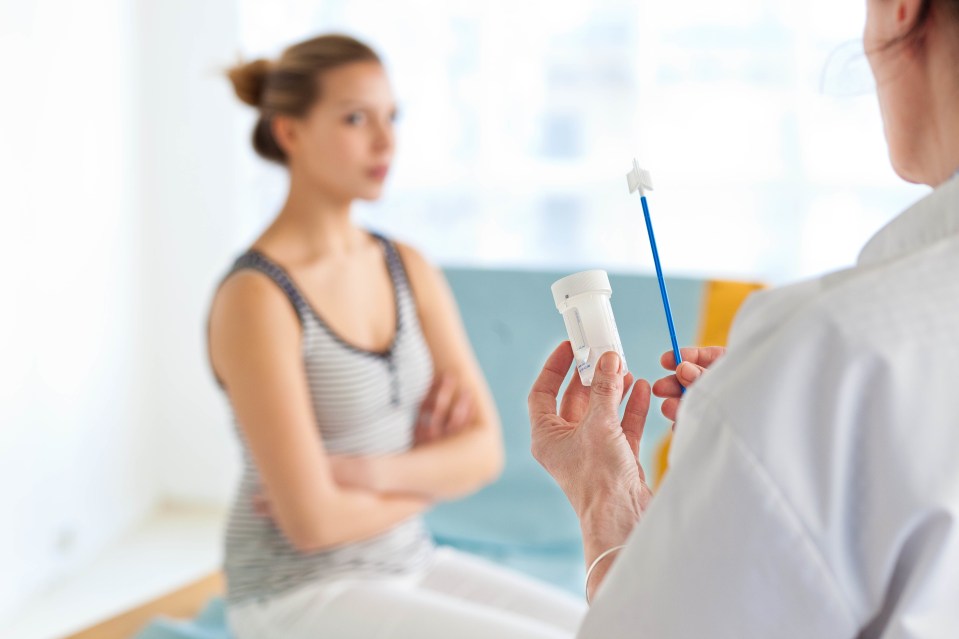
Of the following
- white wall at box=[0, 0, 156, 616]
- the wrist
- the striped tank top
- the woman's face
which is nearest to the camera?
the wrist

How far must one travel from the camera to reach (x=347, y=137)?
1.71 metres

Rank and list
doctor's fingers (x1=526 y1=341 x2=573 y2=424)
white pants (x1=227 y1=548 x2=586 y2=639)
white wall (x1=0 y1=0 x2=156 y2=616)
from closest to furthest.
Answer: doctor's fingers (x1=526 y1=341 x2=573 y2=424)
white pants (x1=227 y1=548 x2=586 y2=639)
white wall (x1=0 y1=0 x2=156 y2=616)

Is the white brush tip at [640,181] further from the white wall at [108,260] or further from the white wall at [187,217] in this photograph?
the white wall at [187,217]

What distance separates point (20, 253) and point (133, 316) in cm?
68

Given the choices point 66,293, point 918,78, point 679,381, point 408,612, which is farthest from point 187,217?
point 918,78

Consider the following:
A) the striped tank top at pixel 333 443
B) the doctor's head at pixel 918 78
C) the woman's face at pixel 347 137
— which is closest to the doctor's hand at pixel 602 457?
the doctor's head at pixel 918 78

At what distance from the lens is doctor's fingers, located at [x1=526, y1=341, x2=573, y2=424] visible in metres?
0.86

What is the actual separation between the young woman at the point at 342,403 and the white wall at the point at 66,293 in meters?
1.26

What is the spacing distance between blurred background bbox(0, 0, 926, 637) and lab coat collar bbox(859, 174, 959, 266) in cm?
241

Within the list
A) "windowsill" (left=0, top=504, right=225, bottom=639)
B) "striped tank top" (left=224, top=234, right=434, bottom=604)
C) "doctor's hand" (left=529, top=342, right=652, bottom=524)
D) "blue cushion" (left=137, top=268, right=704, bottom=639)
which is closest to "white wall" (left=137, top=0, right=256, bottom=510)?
"windowsill" (left=0, top=504, right=225, bottom=639)

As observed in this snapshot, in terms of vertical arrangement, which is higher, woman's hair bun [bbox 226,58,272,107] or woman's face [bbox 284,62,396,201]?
woman's hair bun [bbox 226,58,272,107]

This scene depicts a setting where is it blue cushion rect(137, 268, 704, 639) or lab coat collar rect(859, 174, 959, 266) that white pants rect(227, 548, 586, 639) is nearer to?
blue cushion rect(137, 268, 704, 639)

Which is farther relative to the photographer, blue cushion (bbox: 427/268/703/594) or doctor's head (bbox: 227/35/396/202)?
blue cushion (bbox: 427/268/703/594)

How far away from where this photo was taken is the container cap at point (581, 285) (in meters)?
0.84
